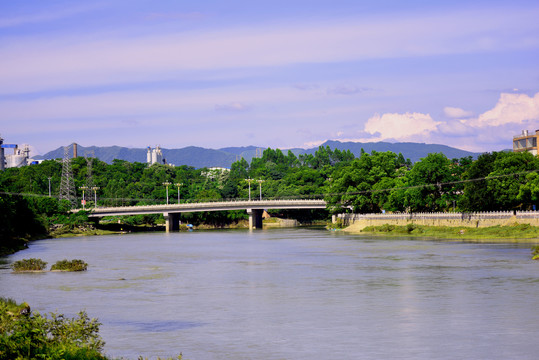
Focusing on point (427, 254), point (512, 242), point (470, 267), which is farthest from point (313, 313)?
point (512, 242)

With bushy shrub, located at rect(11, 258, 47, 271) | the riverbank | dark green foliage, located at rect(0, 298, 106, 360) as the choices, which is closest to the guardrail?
the riverbank

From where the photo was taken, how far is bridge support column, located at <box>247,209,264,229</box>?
170 meters

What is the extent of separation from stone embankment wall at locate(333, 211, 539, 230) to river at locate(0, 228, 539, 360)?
27779mm

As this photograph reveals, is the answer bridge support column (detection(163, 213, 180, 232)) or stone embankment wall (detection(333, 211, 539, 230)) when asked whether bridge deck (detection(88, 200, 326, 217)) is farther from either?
stone embankment wall (detection(333, 211, 539, 230))

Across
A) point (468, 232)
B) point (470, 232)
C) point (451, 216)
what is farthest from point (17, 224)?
point (470, 232)

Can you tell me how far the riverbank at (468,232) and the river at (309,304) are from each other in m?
22.3

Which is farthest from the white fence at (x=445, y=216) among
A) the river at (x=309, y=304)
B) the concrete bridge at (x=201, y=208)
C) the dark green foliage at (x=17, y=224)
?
the dark green foliage at (x=17, y=224)

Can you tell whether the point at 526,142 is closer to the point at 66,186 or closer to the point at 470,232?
the point at 470,232

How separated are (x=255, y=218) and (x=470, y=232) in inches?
3083

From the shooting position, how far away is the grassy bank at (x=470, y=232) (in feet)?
296

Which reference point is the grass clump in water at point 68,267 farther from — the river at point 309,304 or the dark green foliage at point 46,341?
the dark green foliage at point 46,341

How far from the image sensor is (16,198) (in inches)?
4469

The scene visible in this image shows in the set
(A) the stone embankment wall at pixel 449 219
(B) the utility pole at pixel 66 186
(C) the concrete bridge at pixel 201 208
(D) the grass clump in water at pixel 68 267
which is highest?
(B) the utility pole at pixel 66 186

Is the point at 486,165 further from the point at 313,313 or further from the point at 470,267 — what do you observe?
the point at 313,313
